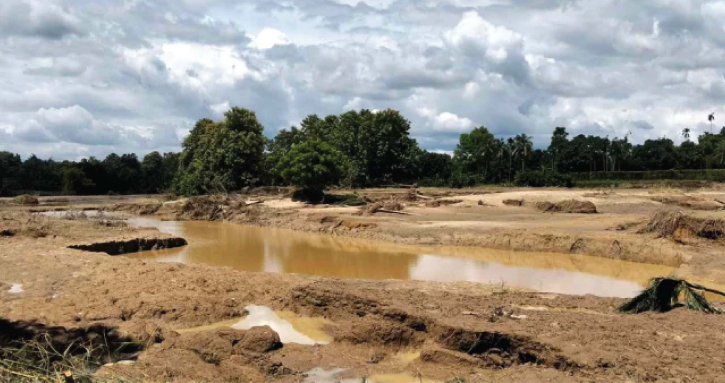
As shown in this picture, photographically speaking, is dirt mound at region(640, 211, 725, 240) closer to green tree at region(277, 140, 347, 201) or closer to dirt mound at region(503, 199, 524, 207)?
Answer: dirt mound at region(503, 199, 524, 207)

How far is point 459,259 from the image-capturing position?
1956 centimetres

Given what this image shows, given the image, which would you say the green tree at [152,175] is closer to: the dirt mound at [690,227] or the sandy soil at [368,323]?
the sandy soil at [368,323]

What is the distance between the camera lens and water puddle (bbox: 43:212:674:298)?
15719 millimetres

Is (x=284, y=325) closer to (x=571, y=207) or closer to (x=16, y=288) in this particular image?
(x=16, y=288)

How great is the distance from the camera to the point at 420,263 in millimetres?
18812

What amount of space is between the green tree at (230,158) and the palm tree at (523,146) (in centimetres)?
3837

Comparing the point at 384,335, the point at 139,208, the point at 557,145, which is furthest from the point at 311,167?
the point at 557,145

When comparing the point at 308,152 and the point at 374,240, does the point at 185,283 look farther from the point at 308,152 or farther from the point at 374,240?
the point at 308,152

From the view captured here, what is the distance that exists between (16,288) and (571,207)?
84.7 feet

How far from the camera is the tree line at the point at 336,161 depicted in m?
47.4

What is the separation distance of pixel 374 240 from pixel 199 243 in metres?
7.73

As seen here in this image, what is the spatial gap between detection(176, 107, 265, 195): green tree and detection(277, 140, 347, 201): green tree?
8444mm

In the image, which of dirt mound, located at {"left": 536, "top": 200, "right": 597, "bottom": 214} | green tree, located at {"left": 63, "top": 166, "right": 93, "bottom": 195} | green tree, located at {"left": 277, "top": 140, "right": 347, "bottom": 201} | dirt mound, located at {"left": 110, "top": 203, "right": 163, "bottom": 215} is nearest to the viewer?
dirt mound, located at {"left": 536, "top": 200, "right": 597, "bottom": 214}

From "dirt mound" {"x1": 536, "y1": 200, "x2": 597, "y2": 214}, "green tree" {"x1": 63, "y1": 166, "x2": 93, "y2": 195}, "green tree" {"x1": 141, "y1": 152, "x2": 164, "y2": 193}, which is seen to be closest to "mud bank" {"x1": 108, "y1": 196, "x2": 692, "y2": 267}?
"dirt mound" {"x1": 536, "y1": 200, "x2": 597, "y2": 214}
